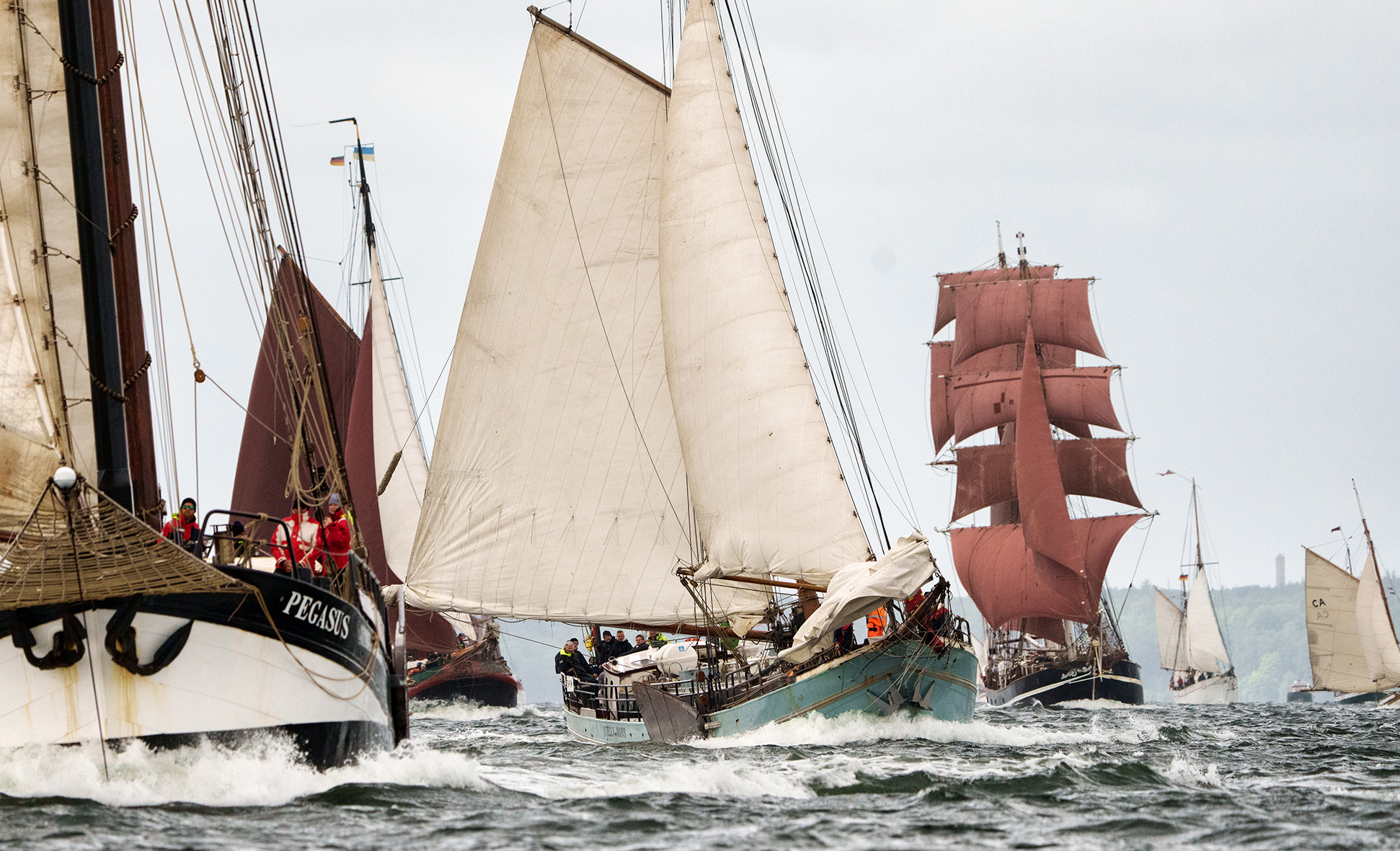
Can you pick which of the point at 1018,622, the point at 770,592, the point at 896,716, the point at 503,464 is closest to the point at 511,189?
the point at 503,464

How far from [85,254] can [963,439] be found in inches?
2701

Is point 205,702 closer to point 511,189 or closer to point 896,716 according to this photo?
point 896,716

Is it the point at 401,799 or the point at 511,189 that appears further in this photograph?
the point at 511,189

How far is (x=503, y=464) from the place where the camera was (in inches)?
1151

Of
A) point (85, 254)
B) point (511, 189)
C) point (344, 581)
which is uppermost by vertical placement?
point (511, 189)

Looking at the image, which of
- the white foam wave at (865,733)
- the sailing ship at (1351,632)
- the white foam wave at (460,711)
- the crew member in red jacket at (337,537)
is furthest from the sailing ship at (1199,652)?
the crew member in red jacket at (337,537)

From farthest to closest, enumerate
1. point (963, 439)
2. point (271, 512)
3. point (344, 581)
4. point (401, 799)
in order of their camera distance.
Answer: point (963, 439) → point (271, 512) → point (344, 581) → point (401, 799)

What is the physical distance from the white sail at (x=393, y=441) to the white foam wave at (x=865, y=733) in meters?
19.4

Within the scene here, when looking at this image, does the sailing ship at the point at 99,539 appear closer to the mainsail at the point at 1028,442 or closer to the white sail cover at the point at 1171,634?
the mainsail at the point at 1028,442

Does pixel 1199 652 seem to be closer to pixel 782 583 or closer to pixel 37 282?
pixel 782 583

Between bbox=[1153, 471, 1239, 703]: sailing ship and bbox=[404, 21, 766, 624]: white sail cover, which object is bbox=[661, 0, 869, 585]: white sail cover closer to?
bbox=[404, 21, 766, 624]: white sail cover

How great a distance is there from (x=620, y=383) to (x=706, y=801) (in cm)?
1592

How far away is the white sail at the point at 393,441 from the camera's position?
138 feet

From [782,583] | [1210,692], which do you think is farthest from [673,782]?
[1210,692]
